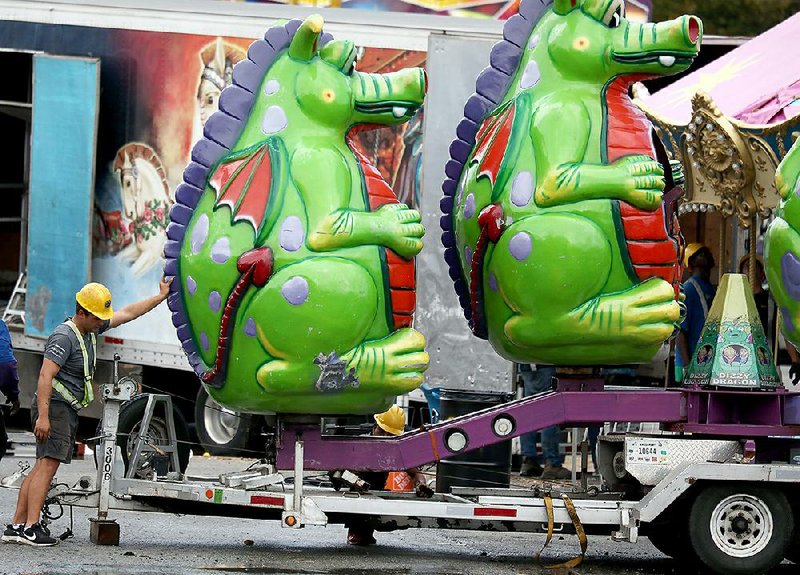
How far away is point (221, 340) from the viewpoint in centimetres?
898

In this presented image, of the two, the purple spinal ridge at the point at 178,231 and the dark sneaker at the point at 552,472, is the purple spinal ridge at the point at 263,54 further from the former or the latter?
the dark sneaker at the point at 552,472

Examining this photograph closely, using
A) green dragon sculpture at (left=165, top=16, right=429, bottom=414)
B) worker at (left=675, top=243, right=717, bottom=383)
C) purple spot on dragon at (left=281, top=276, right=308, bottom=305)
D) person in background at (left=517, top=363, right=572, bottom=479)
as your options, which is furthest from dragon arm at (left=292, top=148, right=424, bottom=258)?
person in background at (left=517, top=363, right=572, bottom=479)

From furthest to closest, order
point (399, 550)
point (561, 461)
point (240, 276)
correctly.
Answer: point (561, 461), point (399, 550), point (240, 276)

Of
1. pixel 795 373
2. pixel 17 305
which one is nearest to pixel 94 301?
pixel 795 373

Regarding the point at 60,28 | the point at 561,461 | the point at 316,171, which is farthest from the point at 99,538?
the point at 60,28

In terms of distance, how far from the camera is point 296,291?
8766mm

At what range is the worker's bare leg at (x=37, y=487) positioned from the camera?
30.0 feet

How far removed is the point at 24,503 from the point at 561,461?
5.45 m

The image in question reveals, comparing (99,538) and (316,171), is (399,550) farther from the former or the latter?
(316,171)

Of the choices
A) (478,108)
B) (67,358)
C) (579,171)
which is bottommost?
(67,358)

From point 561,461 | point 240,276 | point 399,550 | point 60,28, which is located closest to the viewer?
point 240,276

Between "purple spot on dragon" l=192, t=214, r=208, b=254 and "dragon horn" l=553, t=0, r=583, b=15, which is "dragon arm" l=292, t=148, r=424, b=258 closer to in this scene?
"purple spot on dragon" l=192, t=214, r=208, b=254

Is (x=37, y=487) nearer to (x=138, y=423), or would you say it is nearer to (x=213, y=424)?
(x=138, y=423)

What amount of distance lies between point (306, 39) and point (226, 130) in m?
0.64
